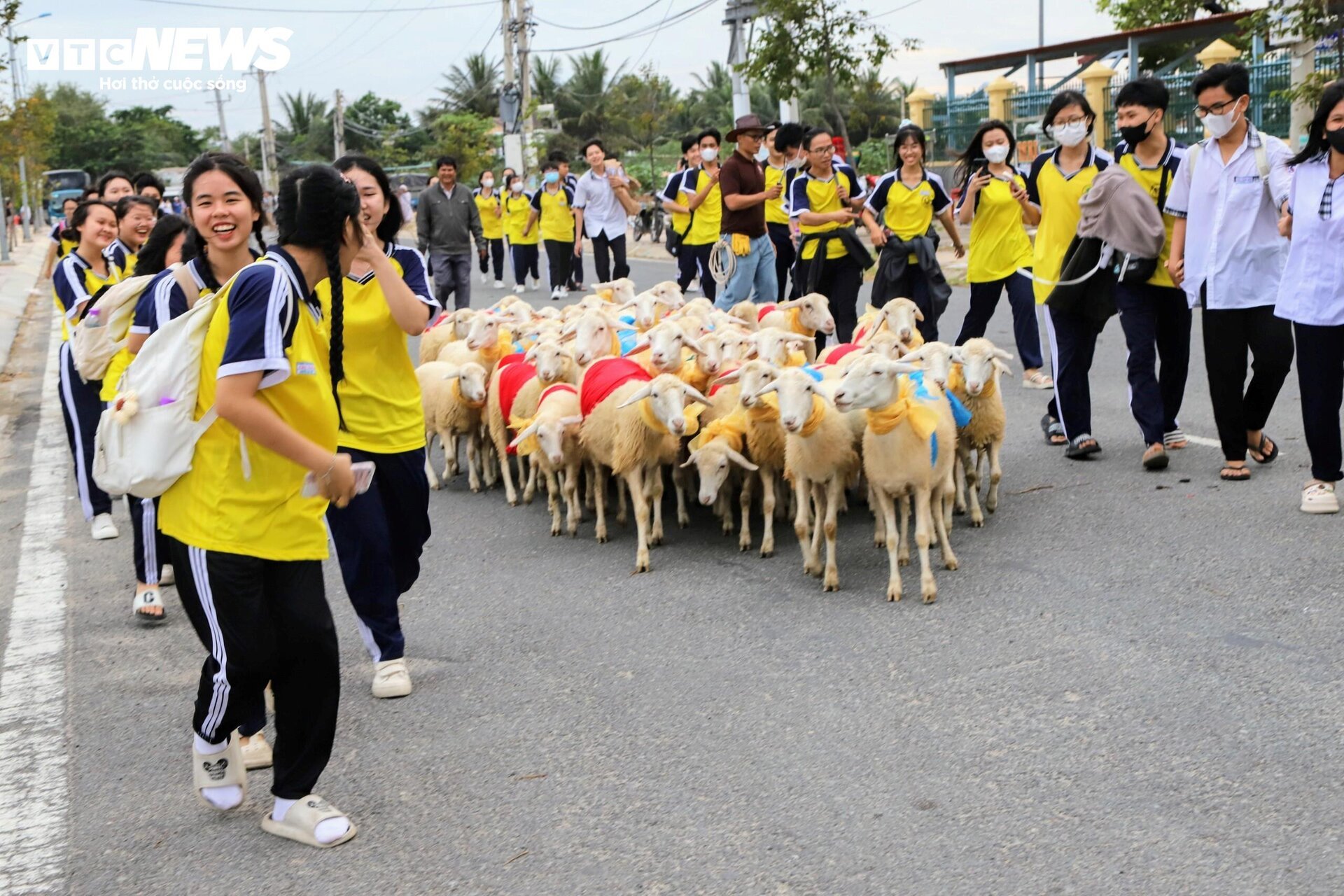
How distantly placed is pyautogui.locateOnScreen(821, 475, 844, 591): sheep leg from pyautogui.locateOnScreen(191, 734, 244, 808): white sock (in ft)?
9.26

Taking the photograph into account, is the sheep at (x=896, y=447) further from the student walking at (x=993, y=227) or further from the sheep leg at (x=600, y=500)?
the student walking at (x=993, y=227)

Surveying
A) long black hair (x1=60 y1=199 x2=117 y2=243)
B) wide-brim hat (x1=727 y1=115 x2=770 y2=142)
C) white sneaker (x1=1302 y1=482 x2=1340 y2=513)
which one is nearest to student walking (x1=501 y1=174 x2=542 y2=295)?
wide-brim hat (x1=727 y1=115 x2=770 y2=142)

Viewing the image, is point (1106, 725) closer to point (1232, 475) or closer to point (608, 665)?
point (608, 665)

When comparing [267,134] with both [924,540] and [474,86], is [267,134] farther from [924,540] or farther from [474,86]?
[924,540]

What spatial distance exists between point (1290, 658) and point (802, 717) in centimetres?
175

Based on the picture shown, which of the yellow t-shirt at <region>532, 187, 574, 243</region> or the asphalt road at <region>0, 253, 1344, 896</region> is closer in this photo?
the asphalt road at <region>0, 253, 1344, 896</region>

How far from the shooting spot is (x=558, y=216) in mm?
18703

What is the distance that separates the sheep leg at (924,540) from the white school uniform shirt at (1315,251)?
203 centimetres

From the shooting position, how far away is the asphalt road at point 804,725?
11.8 ft

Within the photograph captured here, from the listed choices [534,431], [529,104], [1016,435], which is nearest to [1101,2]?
[529,104]

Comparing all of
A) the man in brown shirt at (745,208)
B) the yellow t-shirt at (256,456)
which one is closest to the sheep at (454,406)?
the man in brown shirt at (745,208)

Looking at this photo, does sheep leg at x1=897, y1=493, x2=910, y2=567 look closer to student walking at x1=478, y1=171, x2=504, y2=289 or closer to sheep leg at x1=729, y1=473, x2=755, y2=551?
sheep leg at x1=729, y1=473, x2=755, y2=551

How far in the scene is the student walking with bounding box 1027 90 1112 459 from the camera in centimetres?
798

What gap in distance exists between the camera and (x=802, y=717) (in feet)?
14.9
